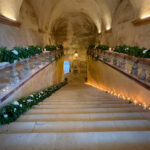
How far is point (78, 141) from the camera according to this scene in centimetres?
Result: 156

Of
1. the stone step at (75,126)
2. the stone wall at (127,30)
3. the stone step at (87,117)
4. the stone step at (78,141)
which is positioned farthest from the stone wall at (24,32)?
the stone wall at (127,30)

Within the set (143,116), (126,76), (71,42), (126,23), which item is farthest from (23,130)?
(71,42)

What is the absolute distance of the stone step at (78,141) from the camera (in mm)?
1475

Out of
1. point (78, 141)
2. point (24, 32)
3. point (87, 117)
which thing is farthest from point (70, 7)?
point (78, 141)

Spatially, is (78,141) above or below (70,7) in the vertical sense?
below

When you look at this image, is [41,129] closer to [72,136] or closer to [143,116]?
[72,136]

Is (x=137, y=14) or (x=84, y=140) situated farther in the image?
(x=137, y=14)

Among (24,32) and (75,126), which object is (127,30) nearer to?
Answer: (24,32)

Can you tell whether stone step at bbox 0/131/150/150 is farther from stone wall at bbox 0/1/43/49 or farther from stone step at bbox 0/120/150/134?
stone wall at bbox 0/1/43/49

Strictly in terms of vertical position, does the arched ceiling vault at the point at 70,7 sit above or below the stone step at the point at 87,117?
above

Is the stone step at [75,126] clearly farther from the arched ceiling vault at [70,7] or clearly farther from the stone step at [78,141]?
the arched ceiling vault at [70,7]

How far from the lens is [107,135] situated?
1616mm

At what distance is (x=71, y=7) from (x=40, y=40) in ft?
16.1

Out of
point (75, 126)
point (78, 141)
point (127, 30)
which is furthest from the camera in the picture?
point (127, 30)
